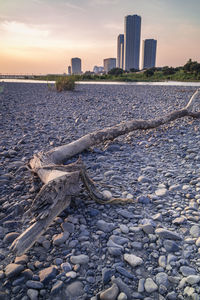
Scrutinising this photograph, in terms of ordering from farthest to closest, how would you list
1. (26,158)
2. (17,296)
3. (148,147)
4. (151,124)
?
1. (151,124)
2. (148,147)
3. (26,158)
4. (17,296)

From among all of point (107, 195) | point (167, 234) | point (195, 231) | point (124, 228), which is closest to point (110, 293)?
point (124, 228)

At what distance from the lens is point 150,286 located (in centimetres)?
171

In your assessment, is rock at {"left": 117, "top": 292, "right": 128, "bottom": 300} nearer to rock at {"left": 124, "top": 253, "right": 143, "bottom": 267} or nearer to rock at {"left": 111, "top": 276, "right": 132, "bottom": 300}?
rock at {"left": 111, "top": 276, "right": 132, "bottom": 300}

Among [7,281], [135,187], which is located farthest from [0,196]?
[135,187]

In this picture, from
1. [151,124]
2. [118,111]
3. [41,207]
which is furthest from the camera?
[118,111]

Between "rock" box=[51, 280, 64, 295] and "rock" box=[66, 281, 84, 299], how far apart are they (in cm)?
6

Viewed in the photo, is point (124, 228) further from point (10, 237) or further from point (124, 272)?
point (10, 237)

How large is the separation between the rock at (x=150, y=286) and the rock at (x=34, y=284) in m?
0.82

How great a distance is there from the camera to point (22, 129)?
6.57m

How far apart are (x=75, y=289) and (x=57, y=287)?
141mm

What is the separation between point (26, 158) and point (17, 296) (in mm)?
2984

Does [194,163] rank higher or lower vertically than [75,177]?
lower

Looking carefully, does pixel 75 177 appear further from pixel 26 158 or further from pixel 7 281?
pixel 26 158

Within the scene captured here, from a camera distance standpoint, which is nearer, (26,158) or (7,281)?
(7,281)
